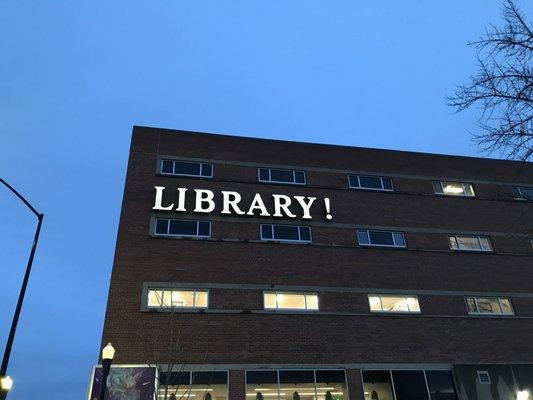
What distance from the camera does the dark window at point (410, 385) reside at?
973 inches

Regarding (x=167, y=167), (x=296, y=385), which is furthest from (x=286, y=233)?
(x=296, y=385)

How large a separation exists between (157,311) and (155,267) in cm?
252

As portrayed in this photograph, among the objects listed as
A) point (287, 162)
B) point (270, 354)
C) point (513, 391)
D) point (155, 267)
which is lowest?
point (513, 391)

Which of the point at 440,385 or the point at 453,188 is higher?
the point at 453,188

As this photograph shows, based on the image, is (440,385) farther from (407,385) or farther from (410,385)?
(407,385)

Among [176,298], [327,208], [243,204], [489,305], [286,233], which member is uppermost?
[327,208]

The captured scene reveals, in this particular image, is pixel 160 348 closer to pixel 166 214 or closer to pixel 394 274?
pixel 166 214

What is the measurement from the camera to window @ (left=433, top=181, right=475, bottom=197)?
34031 mm

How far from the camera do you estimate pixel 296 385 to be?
2383 centimetres

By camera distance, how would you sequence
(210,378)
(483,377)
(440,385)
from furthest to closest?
(483,377), (440,385), (210,378)

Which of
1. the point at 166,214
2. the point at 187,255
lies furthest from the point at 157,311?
the point at 166,214

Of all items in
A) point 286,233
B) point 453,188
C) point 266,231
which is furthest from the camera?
point 453,188

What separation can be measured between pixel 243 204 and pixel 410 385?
13629mm

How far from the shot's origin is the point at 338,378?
24547 millimetres
